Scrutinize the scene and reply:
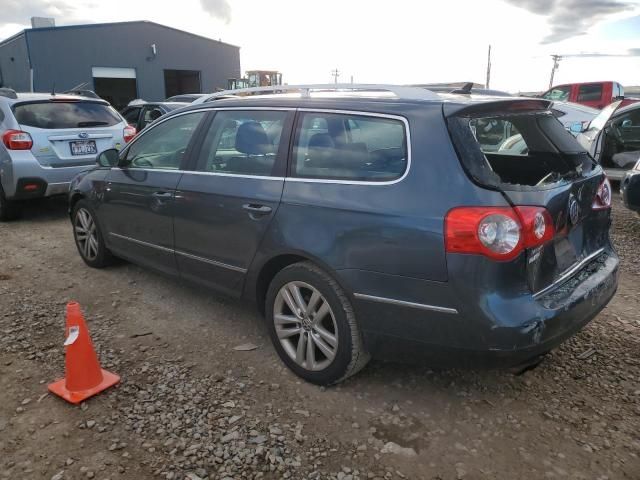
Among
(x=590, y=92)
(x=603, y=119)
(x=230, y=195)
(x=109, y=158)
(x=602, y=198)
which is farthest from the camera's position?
(x=590, y=92)

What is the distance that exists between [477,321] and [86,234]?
4037 mm

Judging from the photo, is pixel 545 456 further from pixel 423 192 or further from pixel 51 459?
pixel 51 459

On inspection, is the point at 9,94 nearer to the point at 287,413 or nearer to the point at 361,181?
the point at 361,181

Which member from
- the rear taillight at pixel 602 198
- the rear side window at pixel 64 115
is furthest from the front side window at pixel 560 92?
the rear taillight at pixel 602 198

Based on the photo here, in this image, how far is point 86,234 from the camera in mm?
4965

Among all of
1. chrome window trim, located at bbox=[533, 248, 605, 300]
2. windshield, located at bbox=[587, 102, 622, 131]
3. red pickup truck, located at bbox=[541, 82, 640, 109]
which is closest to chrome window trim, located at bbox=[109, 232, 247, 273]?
chrome window trim, located at bbox=[533, 248, 605, 300]

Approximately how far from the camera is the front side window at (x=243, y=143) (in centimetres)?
316

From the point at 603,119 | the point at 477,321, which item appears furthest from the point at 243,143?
the point at 603,119

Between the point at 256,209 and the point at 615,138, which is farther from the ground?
the point at 615,138

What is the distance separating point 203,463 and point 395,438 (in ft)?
3.10

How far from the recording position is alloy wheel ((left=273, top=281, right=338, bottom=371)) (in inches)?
112

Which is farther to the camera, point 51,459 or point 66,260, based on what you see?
point 66,260

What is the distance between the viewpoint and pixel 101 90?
92.7 feet

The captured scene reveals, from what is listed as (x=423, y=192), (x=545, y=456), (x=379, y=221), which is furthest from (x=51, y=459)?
(x=545, y=456)
